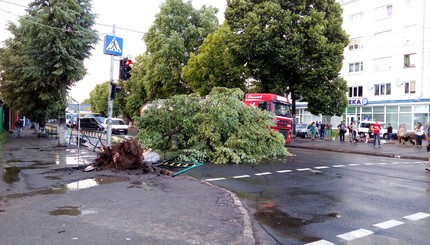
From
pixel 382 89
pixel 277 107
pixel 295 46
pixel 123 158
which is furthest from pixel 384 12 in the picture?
pixel 123 158

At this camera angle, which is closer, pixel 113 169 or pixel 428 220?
pixel 428 220

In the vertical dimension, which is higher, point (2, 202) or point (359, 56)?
point (359, 56)

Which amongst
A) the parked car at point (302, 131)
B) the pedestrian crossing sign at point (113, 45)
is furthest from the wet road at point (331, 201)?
the parked car at point (302, 131)

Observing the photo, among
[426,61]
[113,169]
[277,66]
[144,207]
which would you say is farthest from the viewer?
[426,61]

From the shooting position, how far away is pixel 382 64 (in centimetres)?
4056

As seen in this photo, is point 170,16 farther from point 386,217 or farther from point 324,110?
point 386,217

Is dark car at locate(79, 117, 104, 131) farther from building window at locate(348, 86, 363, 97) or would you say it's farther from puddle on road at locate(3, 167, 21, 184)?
puddle on road at locate(3, 167, 21, 184)

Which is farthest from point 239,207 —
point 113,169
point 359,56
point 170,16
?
point 359,56

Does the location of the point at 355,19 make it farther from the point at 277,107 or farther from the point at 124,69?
the point at 124,69

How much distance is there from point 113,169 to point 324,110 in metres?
22.2

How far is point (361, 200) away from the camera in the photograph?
26.1ft

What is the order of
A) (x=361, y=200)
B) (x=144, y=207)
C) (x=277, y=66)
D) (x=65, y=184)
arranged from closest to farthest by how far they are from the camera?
(x=144, y=207), (x=361, y=200), (x=65, y=184), (x=277, y=66)

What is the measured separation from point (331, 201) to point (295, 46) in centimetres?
2196

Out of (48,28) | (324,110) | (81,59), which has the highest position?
(48,28)
